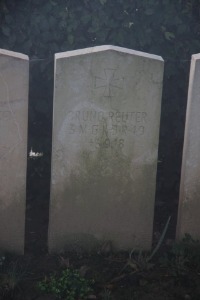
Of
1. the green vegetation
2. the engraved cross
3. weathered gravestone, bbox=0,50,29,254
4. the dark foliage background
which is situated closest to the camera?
the green vegetation

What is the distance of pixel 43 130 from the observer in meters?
5.06

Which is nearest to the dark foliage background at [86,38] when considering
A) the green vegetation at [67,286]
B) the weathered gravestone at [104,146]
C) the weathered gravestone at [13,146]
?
the weathered gravestone at [13,146]

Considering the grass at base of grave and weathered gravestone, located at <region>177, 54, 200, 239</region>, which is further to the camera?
weathered gravestone, located at <region>177, 54, 200, 239</region>

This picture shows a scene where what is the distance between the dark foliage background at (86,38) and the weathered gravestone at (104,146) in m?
0.55

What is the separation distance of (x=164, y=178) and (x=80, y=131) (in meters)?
1.54

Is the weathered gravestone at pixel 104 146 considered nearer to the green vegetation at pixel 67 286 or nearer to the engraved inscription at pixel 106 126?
the engraved inscription at pixel 106 126

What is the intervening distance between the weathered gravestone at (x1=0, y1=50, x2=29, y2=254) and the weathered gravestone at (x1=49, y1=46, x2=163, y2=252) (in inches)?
9.8

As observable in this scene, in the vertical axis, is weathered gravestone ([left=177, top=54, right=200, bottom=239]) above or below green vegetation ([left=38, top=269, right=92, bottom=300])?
above

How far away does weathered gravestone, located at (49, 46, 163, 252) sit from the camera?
13.4ft

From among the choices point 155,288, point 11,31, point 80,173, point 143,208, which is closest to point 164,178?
point 143,208

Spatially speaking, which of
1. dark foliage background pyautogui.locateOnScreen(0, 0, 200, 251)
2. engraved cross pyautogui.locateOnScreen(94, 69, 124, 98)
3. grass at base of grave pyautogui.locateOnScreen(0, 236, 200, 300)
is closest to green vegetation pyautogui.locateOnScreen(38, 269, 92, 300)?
grass at base of grave pyautogui.locateOnScreen(0, 236, 200, 300)

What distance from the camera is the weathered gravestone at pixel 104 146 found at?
160 inches

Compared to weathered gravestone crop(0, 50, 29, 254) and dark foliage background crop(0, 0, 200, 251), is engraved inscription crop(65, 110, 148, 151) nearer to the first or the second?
weathered gravestone crop(0, 50, 29, 254)

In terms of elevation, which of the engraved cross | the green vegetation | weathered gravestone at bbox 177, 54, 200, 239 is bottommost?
the green vegetation
